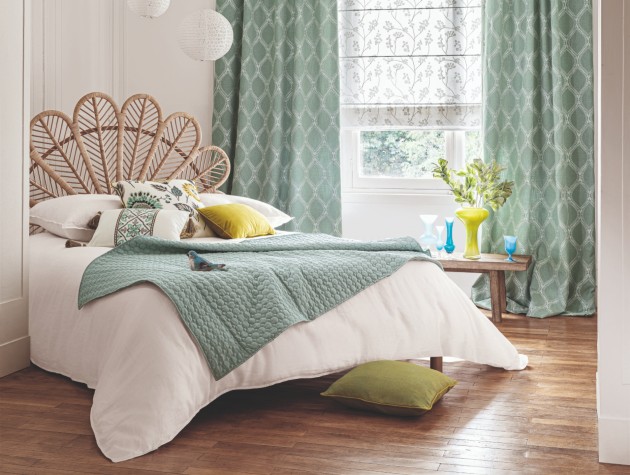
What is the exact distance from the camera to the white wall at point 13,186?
3.42 meters

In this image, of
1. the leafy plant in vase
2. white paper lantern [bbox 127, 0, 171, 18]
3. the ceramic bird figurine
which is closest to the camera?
the ceramic bird figurine

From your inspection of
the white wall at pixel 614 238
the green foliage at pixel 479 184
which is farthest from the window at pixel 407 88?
the white wall at pixel 614 238

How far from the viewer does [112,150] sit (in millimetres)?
5125

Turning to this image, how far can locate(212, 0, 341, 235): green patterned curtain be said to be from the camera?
5188 millimetres

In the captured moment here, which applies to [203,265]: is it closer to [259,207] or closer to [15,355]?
[15,355]

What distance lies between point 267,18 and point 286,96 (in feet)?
1.67

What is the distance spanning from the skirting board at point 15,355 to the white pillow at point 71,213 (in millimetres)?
579

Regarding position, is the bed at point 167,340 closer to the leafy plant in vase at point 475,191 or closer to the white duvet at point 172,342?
the white duvet at point 172,342

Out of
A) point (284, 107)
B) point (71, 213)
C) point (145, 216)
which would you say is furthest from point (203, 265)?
point (284, 107)

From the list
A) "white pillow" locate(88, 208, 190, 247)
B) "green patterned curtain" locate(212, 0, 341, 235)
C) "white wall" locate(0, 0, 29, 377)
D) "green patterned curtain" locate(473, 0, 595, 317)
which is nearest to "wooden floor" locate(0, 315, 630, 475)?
"white wall" locate(0, 0, 29, 377)

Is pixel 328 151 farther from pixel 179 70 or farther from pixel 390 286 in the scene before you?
pixel 390 286

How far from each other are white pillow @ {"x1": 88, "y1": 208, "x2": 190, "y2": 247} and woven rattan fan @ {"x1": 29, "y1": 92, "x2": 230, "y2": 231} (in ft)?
2.41

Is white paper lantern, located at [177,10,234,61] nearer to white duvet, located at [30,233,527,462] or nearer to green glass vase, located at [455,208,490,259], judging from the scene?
white duvet, located at [30,233,527,462]

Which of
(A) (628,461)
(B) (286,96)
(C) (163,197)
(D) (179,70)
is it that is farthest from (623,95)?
(D) (179,70)
